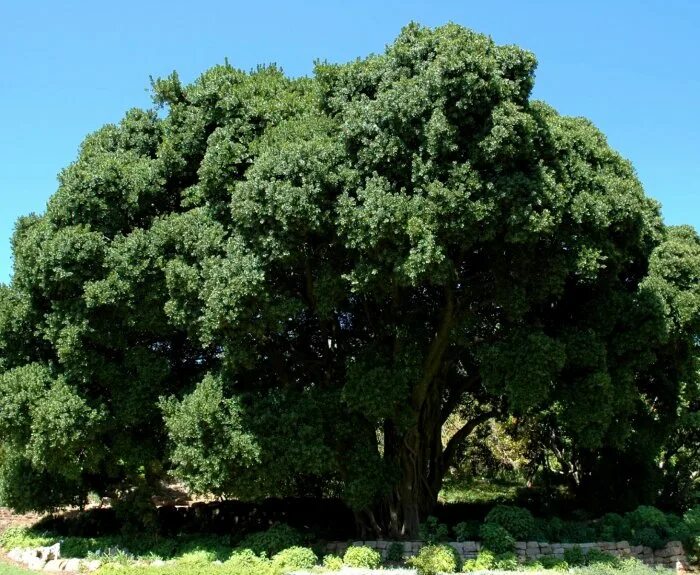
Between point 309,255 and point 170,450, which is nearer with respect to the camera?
point 309,255

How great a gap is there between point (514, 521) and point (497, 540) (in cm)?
66

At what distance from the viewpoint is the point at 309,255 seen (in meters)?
12.0

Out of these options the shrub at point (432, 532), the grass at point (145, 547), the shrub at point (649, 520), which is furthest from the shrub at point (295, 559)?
the shrub at point (649, 520)

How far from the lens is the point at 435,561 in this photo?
1117 cm

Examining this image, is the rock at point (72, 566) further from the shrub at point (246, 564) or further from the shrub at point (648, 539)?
the shrub at point (648, 539)

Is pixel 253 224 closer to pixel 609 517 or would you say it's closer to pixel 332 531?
pixel 332 531

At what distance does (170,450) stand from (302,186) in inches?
233

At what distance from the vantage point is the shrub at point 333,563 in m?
11.8

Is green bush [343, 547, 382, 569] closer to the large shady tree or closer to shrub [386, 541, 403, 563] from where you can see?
shrub [386, 541, 403, 563]

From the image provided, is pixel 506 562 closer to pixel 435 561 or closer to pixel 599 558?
pixel 435 561

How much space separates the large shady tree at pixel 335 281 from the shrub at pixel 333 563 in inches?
45.8

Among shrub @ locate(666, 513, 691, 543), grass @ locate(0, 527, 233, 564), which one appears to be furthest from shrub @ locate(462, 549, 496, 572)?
grass @ locate(0, 527, 233, 564)

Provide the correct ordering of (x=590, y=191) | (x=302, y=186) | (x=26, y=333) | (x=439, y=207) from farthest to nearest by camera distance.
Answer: (x=26, y=333), (x=590, y=191), (x=302, y=186), (x=439, y=207)

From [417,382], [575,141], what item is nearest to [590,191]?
[575,141]
